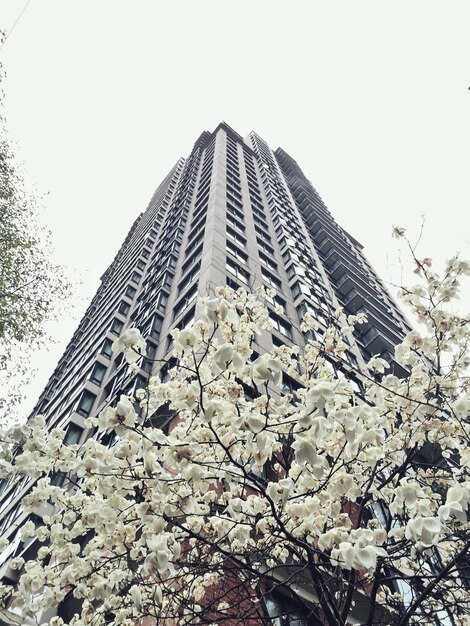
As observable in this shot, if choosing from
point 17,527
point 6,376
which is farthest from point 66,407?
point 6,376

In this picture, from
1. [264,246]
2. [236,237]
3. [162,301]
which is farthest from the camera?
[264,246]

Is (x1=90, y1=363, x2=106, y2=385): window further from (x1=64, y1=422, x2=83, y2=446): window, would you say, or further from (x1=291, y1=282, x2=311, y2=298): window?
(x1=291, y1=282, x2=311, y2=298): window

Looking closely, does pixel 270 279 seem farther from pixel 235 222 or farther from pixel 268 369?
pixel 268 369

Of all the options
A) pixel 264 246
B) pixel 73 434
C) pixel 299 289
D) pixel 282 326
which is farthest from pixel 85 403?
pixel 264 246

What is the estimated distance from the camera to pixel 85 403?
2205 cm

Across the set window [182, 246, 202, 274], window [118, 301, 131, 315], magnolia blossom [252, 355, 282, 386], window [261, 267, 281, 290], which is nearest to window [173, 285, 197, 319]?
window [182, 246, 202, 274]

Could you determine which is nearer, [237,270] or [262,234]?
[237,270]

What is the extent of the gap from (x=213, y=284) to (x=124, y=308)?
1322 cm

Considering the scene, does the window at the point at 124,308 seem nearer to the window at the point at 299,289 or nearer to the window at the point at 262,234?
the window at the point at 262,234

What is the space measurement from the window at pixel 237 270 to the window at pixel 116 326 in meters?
9.76

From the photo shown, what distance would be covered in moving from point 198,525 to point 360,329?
27485 millimetres

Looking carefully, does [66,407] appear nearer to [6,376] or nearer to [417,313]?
[6,376]

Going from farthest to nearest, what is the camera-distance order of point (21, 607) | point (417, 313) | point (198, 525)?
point (417, 313), point (198, 525), point (21, 607)

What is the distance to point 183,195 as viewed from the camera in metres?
41.8
